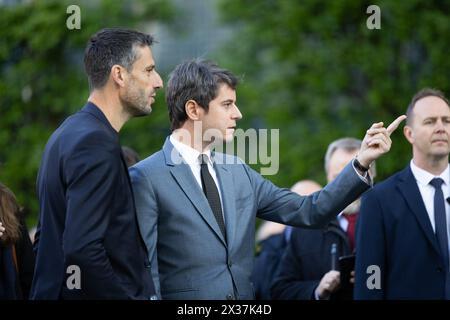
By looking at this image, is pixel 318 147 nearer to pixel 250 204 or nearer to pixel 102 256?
pixel 250 204

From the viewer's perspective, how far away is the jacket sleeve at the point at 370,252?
5.66 m

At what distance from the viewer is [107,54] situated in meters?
4.32

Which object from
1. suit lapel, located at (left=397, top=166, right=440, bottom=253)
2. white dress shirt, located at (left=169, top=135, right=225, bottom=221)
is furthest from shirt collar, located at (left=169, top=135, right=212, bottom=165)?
suit lapel, located at (left=397, top=166, right=440, bottom=253)

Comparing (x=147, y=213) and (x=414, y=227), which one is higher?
(x=147, y=213)

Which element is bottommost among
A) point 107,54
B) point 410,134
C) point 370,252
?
point 370,252

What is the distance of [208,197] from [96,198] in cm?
89

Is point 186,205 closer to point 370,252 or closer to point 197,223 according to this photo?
point 197,223

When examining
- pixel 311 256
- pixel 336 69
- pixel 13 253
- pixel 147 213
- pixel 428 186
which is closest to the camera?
pixel 147 213

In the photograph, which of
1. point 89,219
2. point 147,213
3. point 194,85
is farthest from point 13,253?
point 89,219

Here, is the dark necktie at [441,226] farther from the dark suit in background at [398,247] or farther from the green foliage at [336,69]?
the green foliage at [336,69]

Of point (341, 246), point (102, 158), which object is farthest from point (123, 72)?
point (341, 246)

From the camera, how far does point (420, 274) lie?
5.61 m

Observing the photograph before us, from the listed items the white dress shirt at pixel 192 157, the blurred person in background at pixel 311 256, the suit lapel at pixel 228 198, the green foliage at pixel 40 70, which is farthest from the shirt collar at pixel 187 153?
the green foliage at pixel 40 70

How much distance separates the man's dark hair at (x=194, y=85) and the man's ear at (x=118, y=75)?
→ 559mm
